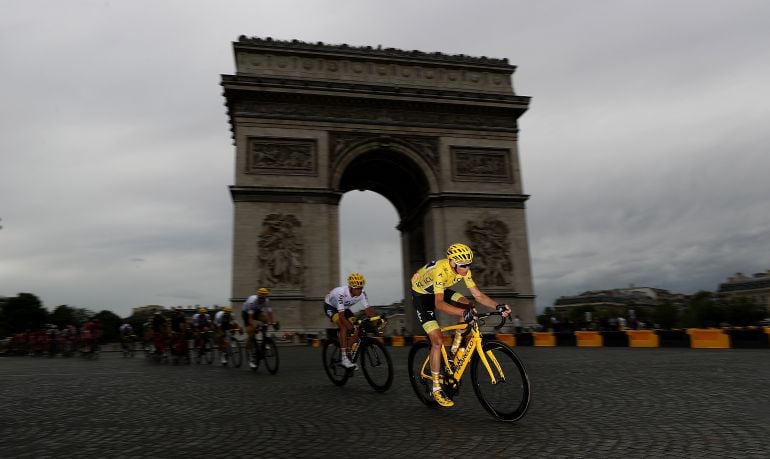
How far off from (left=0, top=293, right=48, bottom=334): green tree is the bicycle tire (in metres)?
70.4

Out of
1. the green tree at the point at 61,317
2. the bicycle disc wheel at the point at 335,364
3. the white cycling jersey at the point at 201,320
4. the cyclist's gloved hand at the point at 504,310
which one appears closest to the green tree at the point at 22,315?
the green tree at the point at 61,317

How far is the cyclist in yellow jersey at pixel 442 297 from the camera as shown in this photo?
4.93 metres

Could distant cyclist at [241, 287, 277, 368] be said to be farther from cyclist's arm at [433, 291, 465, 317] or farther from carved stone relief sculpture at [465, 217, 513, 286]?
carved stone relief sculpture at [465, 217, 513, 286]

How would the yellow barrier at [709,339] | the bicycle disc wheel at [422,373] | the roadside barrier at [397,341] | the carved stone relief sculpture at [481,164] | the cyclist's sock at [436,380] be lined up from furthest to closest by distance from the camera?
the carved stone relief sculpture at [481,164] < the roadside barrier at [397,341] < the yellow barrier at [709,339] < the bicycle disc wheel at [422,373] < the cyclist's sock at [436,380]

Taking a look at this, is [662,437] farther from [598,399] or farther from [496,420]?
[598,399]

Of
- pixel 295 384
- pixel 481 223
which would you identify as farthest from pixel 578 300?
pixel 295 384

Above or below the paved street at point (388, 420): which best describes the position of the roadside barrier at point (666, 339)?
above

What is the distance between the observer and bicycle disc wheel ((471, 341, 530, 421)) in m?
4.32

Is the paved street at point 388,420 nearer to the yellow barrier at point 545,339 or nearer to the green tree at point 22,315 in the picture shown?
the yellow barrier at point 545,339

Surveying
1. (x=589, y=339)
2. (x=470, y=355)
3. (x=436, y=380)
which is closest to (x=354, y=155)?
A: (x=589, y=339)

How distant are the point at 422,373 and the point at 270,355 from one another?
203 inches

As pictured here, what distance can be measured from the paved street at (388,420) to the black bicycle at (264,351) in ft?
5.68

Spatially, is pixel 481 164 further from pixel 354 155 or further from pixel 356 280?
pixel 356 280

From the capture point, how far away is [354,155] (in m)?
26.0
